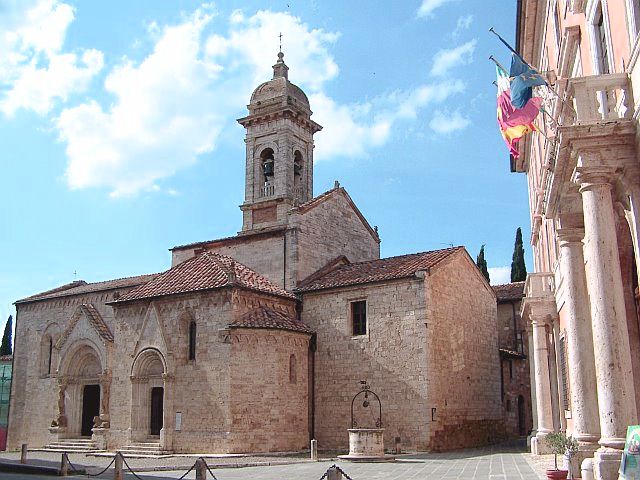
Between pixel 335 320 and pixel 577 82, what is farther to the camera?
pixel 335 320

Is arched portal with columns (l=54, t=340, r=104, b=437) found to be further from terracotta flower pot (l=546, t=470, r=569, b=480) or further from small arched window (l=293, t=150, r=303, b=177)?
terracotta flower pot (l=546, t=470, r=569, b=480)

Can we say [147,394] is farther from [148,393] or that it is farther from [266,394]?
[266,394]

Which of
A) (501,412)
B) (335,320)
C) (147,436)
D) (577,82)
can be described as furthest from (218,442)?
(577,82)

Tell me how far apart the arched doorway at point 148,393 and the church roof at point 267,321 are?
12.3ft

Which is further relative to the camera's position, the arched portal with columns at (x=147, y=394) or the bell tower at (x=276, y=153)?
the bell tower at (x=276, y=153)

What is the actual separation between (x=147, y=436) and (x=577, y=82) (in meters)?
20.9

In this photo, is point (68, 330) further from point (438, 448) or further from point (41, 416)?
point (438, 448)

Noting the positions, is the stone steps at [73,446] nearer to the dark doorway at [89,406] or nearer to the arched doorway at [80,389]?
the arched doorway at [80,389]

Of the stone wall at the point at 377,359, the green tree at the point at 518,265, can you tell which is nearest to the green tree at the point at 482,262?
the green tree at the point at 518,265

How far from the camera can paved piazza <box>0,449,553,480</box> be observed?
15086 millimetres

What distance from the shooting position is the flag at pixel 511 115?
37.5 ft

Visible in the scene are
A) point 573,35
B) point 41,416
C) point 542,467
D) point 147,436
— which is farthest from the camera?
point 41,416

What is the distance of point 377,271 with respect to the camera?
26.1m

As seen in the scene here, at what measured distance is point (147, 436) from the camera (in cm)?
2488
